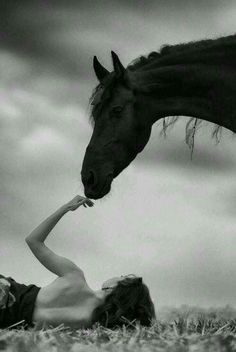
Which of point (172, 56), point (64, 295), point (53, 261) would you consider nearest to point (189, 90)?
point (172, 56)

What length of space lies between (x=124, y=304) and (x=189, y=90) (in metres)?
1.93

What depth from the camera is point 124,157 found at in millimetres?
5348

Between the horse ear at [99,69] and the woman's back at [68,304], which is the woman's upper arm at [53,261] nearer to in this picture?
the woman's back at [68,304]

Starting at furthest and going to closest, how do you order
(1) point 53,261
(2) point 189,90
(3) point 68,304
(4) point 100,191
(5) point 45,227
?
1. (2) point 189,90
2. (4) point 100,191
3. (5) point 45,227
4. (1) point 53,261
5. (3) point 68,304

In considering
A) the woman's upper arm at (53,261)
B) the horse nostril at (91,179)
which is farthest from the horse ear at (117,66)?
the woman's upper arm at (53,261)

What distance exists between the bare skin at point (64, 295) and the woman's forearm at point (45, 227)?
3cm

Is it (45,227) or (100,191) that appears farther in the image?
(100,191)

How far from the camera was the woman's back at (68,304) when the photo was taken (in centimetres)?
444

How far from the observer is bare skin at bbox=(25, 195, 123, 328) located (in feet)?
14.6

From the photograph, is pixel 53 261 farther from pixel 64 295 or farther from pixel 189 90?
pixel 189 90

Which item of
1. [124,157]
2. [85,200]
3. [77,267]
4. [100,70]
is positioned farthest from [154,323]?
[100,70]

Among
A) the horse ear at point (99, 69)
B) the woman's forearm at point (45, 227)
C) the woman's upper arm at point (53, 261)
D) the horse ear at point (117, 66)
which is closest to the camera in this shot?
the woman's upper arm at point (53, 261)

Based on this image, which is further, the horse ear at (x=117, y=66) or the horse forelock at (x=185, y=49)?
the horse forelock at (x=185, y=49)

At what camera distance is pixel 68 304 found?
452 cm
